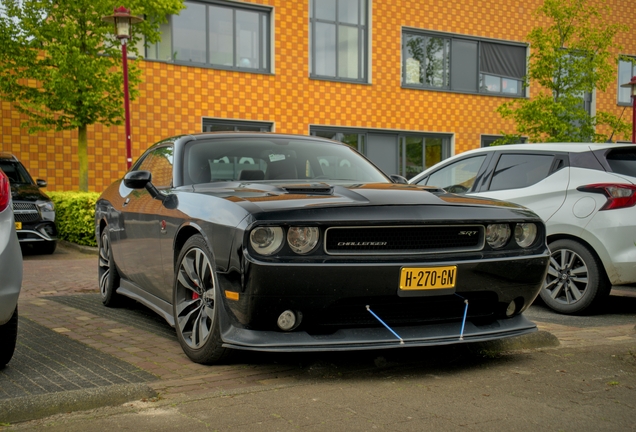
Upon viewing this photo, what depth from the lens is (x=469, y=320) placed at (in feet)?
15.0

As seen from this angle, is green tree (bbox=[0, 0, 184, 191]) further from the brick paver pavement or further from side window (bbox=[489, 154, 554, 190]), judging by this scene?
side window (bbox=[489, 154, 554, 190])

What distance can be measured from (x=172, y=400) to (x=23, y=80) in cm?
1591

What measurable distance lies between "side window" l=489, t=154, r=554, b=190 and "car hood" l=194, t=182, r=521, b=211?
2.52 metres

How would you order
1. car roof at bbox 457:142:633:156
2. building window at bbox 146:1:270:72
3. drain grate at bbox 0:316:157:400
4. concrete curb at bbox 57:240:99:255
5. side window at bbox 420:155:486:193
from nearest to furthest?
drain grate at bbox 0:316:157:400 < car roof at bbox 457:142:633:156 < side window at bbox 420:155:486:193 < concrete curb at bbox 57:240:99:255 < building window at bbox 146:1:270:72

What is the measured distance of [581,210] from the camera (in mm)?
6777

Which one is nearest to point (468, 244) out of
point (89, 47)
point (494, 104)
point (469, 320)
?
point (469, 320)

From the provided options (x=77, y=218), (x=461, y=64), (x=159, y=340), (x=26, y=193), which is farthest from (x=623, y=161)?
(x=461, y=64)

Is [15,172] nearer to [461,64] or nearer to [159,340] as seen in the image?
[159,340]

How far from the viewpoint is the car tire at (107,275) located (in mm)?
6867

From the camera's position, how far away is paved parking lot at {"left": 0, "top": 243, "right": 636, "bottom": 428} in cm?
391

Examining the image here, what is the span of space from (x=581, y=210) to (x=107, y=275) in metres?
4.35

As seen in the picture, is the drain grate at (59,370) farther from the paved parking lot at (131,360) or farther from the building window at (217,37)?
the building window at (217,37)

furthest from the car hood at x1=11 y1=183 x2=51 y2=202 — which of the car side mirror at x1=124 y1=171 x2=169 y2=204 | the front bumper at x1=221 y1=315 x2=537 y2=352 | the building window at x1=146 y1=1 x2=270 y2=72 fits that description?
the front bumper at x1=221 y1=315 x2=537 y2=352

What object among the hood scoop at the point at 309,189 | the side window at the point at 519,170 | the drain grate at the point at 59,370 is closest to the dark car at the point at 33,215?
the drain grate at the point at 59,370
